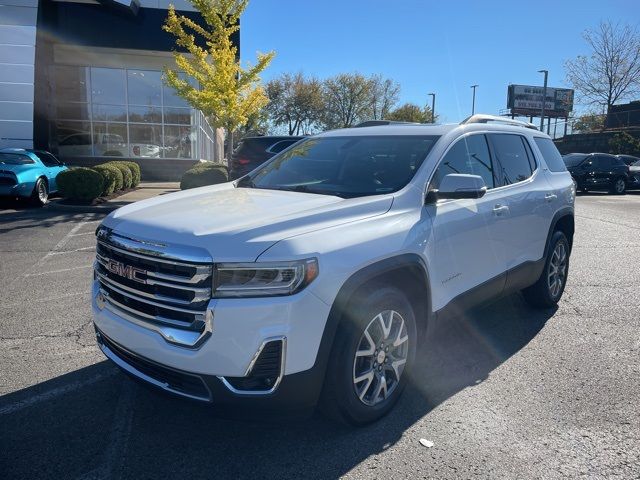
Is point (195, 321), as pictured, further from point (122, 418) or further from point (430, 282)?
point (430, 282)

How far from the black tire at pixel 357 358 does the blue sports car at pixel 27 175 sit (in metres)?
11.8

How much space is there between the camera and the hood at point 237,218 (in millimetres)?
2539

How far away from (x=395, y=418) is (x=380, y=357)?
17.8 inches

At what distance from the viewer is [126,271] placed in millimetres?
2818

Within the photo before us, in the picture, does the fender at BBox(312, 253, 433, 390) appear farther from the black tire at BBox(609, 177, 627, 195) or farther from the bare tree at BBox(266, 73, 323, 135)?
the bare tree at BBox(266, 73, 323, 135)

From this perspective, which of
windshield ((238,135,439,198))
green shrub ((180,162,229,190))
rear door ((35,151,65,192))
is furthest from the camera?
green shrub ((180,162,229,190))

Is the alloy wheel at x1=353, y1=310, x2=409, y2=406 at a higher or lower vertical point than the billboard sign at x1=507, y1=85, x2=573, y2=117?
lower

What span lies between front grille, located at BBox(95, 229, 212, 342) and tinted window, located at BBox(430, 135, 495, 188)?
184 cm

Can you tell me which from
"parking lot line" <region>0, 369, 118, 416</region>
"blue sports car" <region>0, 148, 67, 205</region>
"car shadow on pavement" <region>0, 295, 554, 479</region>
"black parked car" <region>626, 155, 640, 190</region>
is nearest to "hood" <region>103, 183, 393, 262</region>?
"car shadow on pavement" <region>0, 295, 554, 479</region>

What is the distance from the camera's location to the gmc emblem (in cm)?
273

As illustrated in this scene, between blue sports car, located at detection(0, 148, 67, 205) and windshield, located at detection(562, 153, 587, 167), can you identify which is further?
windshield, located at detection(562, 153, 587, 167)

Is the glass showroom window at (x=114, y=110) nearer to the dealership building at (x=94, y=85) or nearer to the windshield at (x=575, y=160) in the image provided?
the dealership building at (x=94, y=85)

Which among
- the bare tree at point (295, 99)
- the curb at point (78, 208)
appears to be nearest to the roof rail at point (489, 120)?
the curb at point (78, 208)

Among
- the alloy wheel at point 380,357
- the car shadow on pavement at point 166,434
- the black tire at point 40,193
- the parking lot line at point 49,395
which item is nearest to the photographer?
the car shadow on pavement at point 166,434
